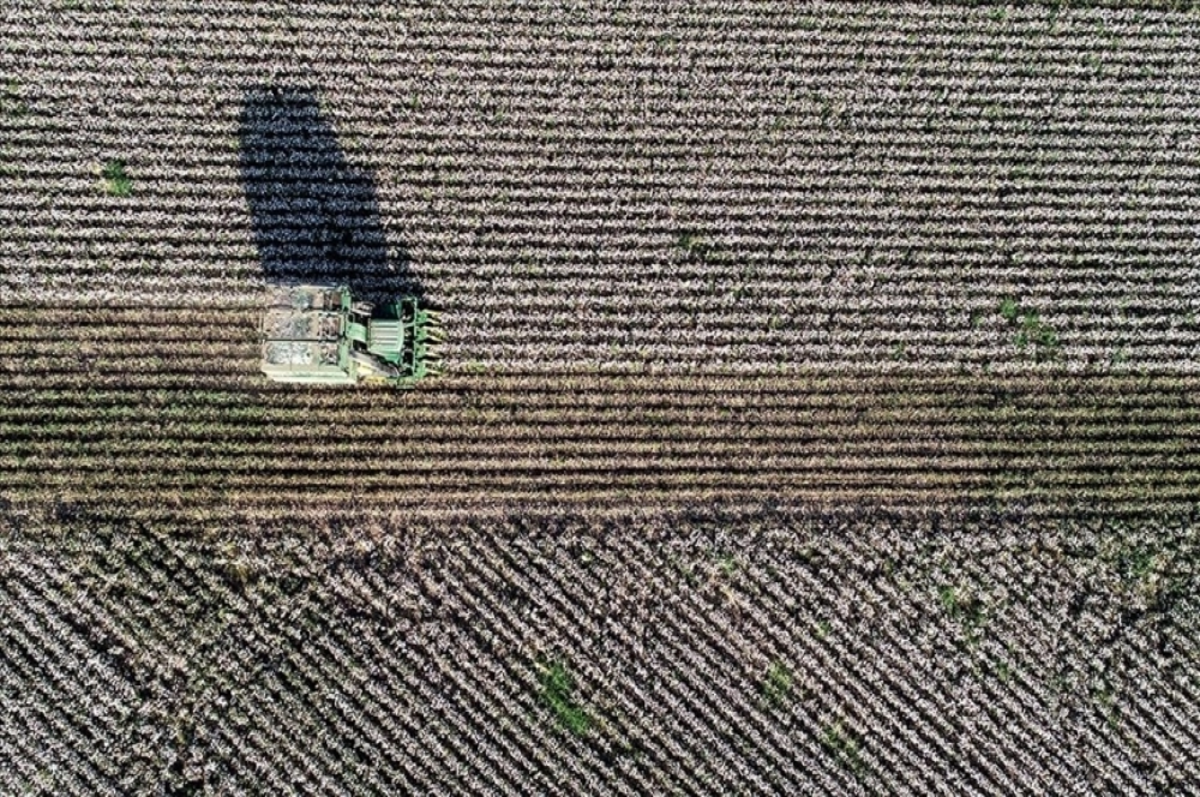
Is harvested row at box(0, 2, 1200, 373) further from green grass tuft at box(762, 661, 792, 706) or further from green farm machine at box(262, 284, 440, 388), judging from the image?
green grass tuft at box(762, 661, 792, 706)

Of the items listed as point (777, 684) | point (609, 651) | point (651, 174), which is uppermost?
point (651, 174)

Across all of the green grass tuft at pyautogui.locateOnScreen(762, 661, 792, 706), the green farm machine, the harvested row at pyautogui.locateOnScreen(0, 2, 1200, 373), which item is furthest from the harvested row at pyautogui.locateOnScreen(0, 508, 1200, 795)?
the harvested row at pyautogui.locateOnScreen(0, 2, 1200, 373)

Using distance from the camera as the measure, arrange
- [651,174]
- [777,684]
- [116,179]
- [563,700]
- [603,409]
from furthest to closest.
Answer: [651,174] → [603,409] → [116,179] → [777,684] → [563,700]

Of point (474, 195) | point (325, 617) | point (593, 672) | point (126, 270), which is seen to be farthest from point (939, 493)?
point (126, 270)

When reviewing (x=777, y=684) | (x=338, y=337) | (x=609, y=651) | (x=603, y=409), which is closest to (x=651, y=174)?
(x=603, y=409)

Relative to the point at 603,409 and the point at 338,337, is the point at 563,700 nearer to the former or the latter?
the point at 603,409

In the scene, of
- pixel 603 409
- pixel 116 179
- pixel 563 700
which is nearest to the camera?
pixel 563 700

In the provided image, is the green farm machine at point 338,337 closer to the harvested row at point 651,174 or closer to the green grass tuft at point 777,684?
the harvested row at point 651,174


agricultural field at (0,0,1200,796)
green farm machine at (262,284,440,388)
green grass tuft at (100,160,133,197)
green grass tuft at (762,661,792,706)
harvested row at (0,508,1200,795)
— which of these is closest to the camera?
green farm machine at (262,284,440,388)
